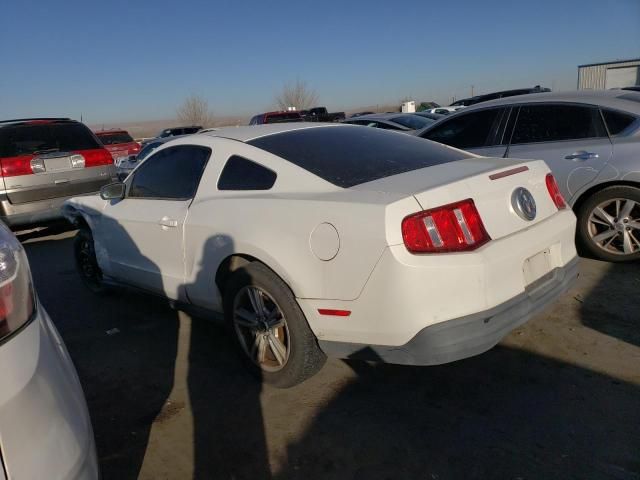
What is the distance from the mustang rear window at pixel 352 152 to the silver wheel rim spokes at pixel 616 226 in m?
1.96

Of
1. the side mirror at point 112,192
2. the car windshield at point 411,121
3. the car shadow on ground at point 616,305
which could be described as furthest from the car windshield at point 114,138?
the car shadow on ground at point 616,305

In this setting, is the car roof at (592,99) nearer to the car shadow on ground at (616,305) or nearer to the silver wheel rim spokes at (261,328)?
the car shadow on ground at (616,305)

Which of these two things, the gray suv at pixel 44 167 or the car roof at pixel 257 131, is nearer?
the car roof at pixel 257 131

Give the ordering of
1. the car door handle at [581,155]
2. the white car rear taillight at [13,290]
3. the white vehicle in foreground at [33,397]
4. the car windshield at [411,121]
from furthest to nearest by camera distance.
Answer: the car windshield at [411,121] → the car door handle at [581,155] → the white car rear taillight at [13,290] → the white vehicle in foreground at [33,397]

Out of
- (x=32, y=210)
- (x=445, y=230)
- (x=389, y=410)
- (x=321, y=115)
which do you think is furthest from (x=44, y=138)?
(x=321, y=115)

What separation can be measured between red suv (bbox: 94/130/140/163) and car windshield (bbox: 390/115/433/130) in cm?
918

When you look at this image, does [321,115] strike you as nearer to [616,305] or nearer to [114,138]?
[114,138]

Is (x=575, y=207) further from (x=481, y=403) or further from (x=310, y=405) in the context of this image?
(x=310, y=405)

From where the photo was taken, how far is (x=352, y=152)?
330 cm

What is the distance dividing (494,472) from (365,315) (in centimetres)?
89

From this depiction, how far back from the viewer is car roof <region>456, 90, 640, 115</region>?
15.2 feet

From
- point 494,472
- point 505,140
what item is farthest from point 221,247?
point 505,140

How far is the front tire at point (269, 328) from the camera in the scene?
2.86 meters

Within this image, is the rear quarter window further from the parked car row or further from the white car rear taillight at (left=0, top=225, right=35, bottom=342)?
the white car rear taillight at (left=0, top=225, right=35, bottom=342)
